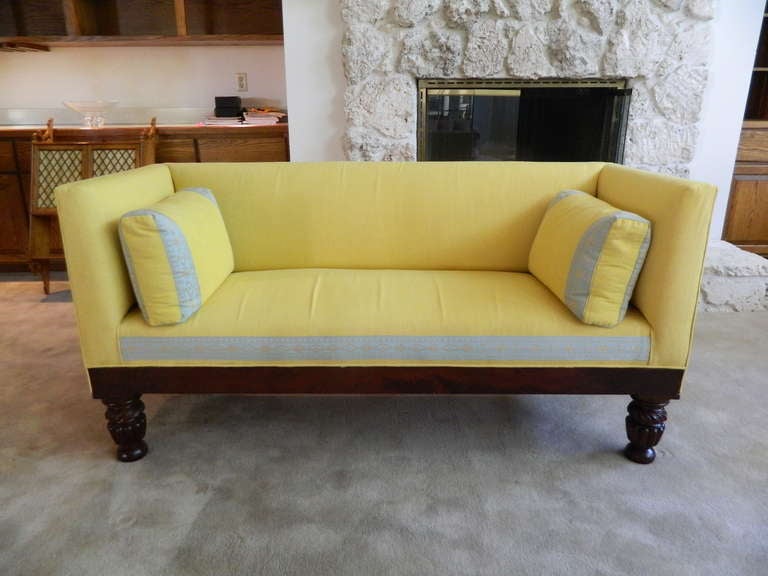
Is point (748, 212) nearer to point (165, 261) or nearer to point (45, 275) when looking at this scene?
point (165, 261)

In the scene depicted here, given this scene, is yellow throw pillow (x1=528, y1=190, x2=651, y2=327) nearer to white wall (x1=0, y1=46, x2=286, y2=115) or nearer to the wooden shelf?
the wooden shelf

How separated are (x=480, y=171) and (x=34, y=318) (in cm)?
222

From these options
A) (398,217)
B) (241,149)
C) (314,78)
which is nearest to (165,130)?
(241,149)

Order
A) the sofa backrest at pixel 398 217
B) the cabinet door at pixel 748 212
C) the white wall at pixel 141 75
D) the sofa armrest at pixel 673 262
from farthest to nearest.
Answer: the white wall at pixel 141 75 → the cabinet door at pixel 748 212 → the sofa backrest at pixel 398 217 → the sofa armrest at pixel 673 262

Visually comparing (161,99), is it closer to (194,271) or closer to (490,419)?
(194,271)

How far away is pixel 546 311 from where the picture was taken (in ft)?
4.82

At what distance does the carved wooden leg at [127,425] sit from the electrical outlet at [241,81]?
2594 millimetres

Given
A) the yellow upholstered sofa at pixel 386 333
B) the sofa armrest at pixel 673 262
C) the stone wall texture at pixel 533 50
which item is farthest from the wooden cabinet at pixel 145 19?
the sofa armrest at pixel 673 262

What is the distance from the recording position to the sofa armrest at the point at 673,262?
4.36 ft

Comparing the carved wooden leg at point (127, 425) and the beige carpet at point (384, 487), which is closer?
the beige carpet at point (384, 487)

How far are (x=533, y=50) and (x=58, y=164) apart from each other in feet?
8.58

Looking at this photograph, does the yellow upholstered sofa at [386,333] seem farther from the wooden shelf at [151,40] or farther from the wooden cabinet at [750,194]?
the wooden cabinet at [750,194]

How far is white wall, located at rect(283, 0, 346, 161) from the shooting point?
2803mm

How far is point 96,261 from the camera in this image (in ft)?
4.52
